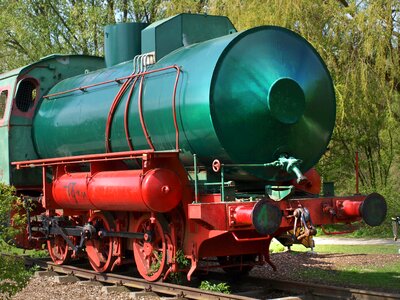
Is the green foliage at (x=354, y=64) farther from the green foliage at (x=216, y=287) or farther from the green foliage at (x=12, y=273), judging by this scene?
the green foliage at (x=12, y=273)

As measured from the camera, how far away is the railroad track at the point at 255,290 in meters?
7.88

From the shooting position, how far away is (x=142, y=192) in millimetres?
8156

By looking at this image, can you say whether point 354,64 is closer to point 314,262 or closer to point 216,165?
point 314,262

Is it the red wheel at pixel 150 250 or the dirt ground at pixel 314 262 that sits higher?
the red wheel at pixel 150 250

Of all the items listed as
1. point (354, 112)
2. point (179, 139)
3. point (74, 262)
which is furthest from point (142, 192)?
point (354, 112)

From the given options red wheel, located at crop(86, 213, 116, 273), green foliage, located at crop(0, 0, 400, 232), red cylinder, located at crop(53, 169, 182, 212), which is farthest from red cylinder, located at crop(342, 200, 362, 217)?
green foliage, located at crop(0, 0, 400, 232)

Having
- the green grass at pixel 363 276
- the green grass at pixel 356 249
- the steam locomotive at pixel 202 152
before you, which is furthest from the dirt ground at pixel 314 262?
the steam locomotive at pixel 202 152

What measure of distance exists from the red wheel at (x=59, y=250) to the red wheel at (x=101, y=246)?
81cm

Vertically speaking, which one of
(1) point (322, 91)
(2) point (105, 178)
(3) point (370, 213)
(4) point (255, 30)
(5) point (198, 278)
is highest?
(4) point (255, 30)

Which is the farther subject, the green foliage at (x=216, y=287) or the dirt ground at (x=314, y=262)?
the dirt ground at (x=314, y=262)

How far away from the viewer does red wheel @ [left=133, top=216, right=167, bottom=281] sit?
879 cm

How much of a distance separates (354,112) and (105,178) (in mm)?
9089

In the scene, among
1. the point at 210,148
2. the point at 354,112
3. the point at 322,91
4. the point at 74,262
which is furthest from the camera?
the point at 354,112

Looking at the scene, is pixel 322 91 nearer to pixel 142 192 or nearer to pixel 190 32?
pixel 190 32
